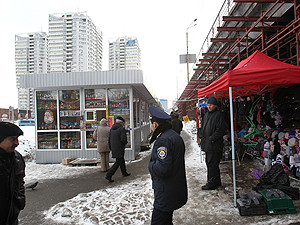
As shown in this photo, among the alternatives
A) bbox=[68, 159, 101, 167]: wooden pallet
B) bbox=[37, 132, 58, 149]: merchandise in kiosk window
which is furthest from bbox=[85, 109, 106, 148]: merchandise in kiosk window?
bbox=[37, 132, 58, 149]: merchandise in kiosk window

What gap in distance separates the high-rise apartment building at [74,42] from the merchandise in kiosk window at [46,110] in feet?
274

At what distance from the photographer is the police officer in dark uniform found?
2.09 metres

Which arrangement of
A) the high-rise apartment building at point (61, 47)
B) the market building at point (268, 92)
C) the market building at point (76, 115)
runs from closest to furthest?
1. the market building at point (268, 92)
2. the market building at point (76, 115)
3. the high-rise apartment building at point (61, 47)

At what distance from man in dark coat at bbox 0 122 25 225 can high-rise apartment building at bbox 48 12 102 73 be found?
298ft

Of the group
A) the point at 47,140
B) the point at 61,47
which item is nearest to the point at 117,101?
the point at 47,140

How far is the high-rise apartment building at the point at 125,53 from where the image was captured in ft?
290

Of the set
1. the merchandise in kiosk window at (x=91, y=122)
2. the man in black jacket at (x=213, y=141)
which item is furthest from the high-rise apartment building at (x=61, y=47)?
A: the man in black jacket at (x=213, y=141)

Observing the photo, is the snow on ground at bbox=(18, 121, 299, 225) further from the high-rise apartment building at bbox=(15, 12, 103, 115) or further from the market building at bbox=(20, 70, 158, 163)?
the high-rise apartment building at bbox=(15, 12, 103, 115)

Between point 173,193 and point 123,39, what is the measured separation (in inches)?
3799

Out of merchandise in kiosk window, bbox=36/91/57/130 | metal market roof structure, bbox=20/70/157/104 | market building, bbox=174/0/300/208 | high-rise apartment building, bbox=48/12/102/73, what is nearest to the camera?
market building, bbox=174/0/300/208

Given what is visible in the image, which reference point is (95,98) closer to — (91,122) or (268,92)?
(91,122)

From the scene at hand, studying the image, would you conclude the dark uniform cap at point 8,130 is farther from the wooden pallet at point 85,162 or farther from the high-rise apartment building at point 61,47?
the high-rise apartment building at point 61,47

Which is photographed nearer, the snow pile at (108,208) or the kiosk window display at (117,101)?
the snow pile at (108,208)

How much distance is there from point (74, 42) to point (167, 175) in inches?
4015
